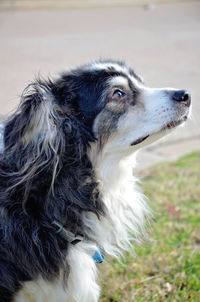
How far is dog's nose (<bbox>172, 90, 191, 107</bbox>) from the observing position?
290 cm

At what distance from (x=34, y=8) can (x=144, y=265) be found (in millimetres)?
19745

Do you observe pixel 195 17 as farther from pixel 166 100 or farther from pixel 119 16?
pixel 166 100

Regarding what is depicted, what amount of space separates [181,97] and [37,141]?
1026 millimetres

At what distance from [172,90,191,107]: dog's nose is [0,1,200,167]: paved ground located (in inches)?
75.9

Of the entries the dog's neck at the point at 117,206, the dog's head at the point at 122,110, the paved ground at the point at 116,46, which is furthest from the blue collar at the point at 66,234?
the paved ground at the point at 116,46

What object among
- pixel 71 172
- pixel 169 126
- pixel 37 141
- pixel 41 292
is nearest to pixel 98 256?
pixel 41 292

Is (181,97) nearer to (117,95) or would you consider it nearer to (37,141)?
(117,95)

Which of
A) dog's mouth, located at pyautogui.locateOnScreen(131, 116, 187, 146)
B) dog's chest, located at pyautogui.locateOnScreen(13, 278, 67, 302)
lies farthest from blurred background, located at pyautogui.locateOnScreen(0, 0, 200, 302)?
dog's mouth, located at pyautogui.locateOnScreen(131, 116, 187, 146)

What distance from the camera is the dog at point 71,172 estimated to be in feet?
8.45

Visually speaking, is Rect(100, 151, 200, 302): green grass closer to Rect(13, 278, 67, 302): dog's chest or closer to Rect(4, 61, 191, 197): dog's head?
Rect(13, 278, 67, 302): dog's chest

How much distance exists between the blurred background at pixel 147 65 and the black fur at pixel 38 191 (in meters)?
0.41

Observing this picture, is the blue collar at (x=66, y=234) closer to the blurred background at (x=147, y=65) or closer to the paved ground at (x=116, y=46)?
the blurred background at (x=147, y=65)

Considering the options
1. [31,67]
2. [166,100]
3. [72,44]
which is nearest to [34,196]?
[166,100]

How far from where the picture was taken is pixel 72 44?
1321 cm
